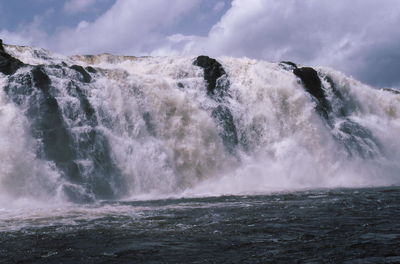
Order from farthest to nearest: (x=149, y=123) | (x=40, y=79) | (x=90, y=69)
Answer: (x=90, y=69) < (x=149, y=123) < (x=40, y=79)

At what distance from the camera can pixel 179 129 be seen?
25109 mm

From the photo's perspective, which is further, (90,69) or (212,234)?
(90,69)

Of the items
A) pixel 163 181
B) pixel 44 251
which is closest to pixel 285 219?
pixel 44 251

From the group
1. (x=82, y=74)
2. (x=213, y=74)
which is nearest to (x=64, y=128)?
(x=82, y=74)

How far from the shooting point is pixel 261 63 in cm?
3117

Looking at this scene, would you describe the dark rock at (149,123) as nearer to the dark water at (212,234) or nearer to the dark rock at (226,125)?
the dark rock at (226,125)

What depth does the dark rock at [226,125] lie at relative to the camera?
2650 cm

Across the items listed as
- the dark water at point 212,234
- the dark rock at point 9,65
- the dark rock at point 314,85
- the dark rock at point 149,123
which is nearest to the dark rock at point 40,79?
the dark rock at point 9,65

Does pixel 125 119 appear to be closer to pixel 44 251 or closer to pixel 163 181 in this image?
pixel 163 181

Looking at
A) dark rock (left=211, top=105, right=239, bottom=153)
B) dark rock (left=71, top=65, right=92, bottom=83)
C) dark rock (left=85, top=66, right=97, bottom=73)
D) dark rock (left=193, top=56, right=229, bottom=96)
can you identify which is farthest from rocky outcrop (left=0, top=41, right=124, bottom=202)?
dark rock (left=193, top=56, right=229, bottom=96)

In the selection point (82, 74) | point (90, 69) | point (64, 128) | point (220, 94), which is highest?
point (90, 69)

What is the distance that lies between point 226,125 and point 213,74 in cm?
365

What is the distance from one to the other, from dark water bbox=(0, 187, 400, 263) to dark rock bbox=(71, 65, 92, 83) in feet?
32.6

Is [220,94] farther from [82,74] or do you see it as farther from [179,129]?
[82,74]
